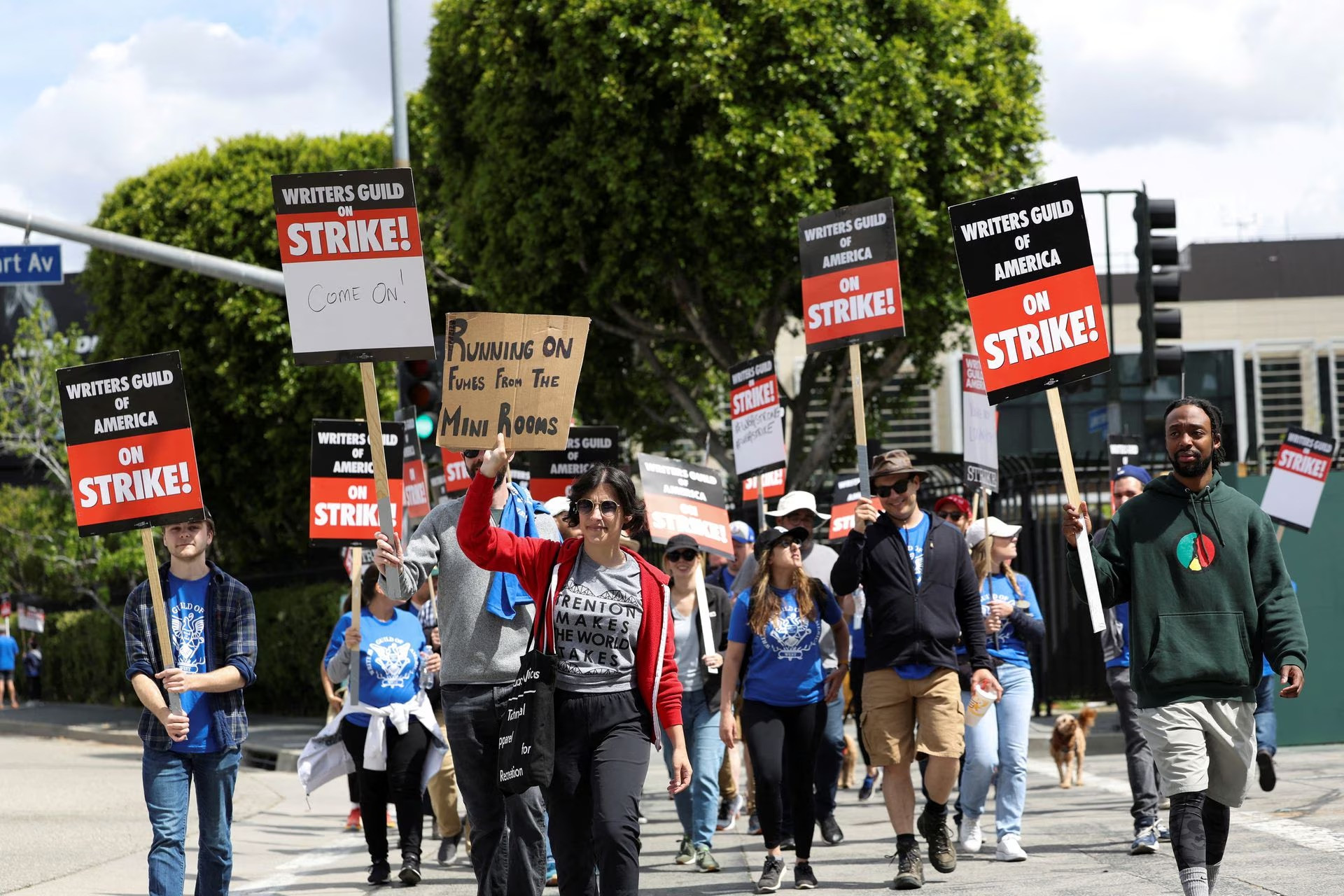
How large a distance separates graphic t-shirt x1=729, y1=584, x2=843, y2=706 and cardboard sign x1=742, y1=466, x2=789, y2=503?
165 inches

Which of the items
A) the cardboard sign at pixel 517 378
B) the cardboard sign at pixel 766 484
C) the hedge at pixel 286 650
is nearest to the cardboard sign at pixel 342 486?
the cardboard sign at pixel 766 484

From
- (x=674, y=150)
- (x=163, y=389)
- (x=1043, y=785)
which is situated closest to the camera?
Answer: (x=163, y=389)

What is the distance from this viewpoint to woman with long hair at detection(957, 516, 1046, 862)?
29.5ft

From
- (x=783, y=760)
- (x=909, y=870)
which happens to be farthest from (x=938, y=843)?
(x=783, y=760)

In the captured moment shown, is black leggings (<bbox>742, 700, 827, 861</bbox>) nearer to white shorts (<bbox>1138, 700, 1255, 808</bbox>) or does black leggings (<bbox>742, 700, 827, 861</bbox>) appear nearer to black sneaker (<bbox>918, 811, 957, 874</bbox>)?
black sneaker (<bbox>918, 811, 957, 874</bbox>)

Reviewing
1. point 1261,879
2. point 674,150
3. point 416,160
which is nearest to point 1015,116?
point 674,150

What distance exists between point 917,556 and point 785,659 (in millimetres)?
870

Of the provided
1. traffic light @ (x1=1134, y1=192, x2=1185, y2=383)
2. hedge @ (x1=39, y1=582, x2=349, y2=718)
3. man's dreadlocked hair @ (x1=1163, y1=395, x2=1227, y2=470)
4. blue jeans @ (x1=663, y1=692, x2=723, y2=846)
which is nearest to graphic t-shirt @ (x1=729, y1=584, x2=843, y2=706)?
blue jeans @ (x1=663, y1=692, x2=723, y2=846)

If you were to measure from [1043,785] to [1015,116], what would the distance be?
34.6ft

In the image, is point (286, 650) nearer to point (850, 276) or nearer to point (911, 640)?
point (850, 276)

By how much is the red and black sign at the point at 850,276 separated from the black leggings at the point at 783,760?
7.38 feet

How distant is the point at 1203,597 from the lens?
6188 millimetres

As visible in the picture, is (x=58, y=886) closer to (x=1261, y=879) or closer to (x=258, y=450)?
(x=1261, y=879)

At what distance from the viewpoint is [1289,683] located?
6.09 metres
